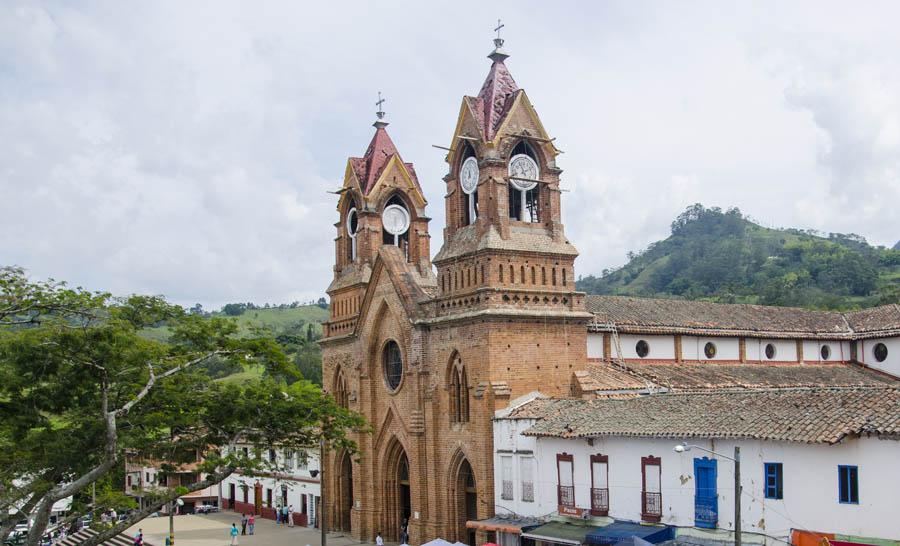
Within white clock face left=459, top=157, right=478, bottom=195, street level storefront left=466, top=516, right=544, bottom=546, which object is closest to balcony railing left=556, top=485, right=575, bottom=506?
street level storefront left=466, top=516, right=544, bottom=546

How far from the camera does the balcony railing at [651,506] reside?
1069 inches

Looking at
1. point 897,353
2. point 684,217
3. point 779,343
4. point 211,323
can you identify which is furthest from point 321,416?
point 684,217

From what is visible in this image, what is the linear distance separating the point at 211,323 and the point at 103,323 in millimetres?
4419

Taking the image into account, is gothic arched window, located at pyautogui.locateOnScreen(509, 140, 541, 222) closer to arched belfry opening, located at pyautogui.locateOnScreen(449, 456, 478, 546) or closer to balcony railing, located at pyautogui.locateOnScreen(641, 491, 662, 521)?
arched belfry opening, located at pyautogui.locateOnScreen(449, 456, 478, 546)

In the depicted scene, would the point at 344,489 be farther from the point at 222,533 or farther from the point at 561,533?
the point at 561,533

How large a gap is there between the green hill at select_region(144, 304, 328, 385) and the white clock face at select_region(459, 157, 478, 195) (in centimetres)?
4692

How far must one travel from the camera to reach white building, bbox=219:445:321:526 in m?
47.3

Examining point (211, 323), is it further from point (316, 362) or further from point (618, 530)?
point (316, 362)

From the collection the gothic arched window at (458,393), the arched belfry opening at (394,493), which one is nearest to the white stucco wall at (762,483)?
the gothic arched window at (458,393)

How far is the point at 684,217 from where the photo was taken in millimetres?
172500

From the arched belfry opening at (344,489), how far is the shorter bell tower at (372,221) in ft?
19.4

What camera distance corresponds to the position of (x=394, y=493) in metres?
40.1

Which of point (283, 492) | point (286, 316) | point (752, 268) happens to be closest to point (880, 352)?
point (283, 492)

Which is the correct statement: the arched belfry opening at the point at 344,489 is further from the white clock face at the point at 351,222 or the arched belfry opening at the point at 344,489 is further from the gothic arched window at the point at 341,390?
the white clock face at the point at 351,222
